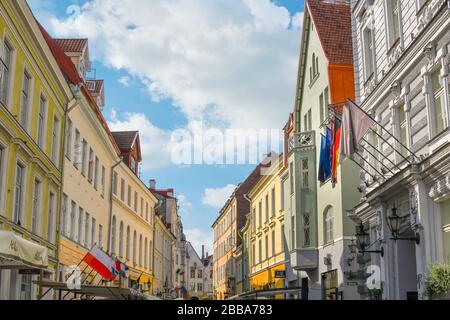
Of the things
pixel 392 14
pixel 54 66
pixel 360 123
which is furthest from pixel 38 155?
pixel 392 14

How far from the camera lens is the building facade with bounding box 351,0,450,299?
12.9 m

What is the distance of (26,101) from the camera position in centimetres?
1702

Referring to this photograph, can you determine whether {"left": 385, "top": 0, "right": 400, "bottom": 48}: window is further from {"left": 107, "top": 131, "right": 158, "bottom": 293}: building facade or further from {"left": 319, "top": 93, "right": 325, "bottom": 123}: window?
{"left": 107, "top": 131, "right": 158, "bottom": 293}: building facade

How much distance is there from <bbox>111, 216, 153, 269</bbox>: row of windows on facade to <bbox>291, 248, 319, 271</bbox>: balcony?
11217mm

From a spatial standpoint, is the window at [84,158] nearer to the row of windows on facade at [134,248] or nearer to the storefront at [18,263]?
the storefront at [18,263]

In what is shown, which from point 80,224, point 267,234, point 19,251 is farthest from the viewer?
point 267,234

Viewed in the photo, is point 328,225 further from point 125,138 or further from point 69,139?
point 125,138

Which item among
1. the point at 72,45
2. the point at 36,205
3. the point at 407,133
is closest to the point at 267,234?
the point at 72,45

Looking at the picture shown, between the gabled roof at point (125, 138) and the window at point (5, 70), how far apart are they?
24.8 m

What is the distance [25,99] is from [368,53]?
10.1 m

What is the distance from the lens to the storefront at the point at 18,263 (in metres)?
9.98

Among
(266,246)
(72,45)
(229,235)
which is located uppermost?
(72,45)

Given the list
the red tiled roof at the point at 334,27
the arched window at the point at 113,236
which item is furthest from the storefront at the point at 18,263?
the arched window at the point at 113,236

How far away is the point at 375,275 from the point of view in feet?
58.9
